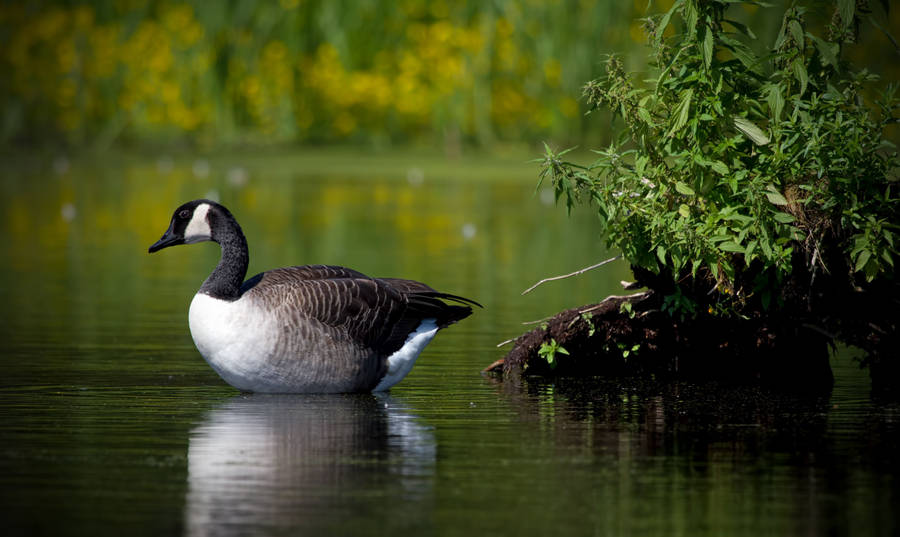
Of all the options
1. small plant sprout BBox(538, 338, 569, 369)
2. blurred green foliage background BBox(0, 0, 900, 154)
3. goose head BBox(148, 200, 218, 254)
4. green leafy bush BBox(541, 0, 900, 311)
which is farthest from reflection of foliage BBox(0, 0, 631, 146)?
goose head BBox(148, 200, 218, 254)

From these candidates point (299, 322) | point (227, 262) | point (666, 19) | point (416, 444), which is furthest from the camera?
point (227, 262)

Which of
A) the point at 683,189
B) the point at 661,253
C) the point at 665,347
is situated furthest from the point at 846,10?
the point at 665,347

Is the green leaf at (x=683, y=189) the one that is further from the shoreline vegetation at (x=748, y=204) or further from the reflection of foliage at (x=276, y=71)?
the reflection of foliage at (x=276, y=71)

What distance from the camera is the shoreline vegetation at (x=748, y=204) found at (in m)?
9.90

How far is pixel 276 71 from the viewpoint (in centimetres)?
4009

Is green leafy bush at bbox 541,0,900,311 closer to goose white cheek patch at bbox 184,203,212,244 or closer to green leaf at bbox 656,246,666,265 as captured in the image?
green leaf at bbox 656,246,666,265

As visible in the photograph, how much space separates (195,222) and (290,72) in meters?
30.0

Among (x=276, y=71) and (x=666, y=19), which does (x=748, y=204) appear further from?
(x=276, y=71)

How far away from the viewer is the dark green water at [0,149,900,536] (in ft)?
21.9

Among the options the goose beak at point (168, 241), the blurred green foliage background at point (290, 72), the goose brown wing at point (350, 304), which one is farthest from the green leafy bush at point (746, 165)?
the blurred green foliage background at point (290, 72)

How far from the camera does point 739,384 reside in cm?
1048

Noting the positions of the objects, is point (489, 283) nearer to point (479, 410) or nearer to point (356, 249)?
point (356, 249)

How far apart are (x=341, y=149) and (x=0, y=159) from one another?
28.1 feet

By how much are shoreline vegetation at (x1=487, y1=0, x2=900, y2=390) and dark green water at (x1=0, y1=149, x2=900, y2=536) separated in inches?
20.5
